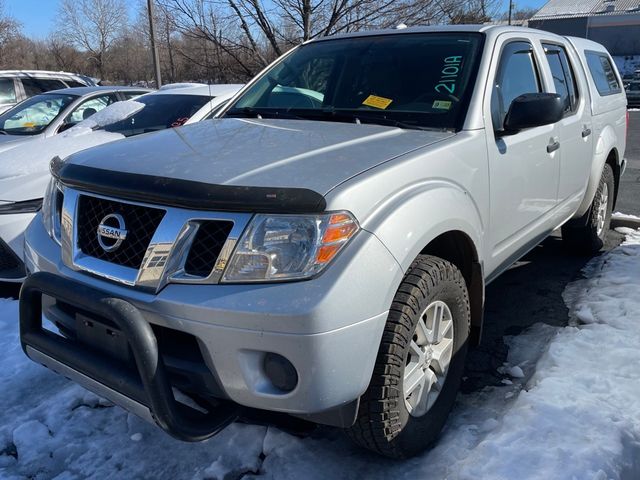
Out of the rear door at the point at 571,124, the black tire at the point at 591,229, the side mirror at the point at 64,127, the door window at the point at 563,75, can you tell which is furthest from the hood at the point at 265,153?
the side mirror at the point at 64,127

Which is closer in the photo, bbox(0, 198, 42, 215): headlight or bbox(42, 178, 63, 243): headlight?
bbox(42, 178, 63, 243): headlight

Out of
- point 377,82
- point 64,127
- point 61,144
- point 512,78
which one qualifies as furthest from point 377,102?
point 64,127

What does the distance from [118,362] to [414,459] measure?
4.20 feet

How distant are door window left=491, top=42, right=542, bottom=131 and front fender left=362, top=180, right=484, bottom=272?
0.67 m

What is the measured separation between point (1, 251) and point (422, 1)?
9.06 m

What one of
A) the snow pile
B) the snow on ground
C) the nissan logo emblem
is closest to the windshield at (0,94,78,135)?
the snow pile

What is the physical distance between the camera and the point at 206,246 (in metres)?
2.03

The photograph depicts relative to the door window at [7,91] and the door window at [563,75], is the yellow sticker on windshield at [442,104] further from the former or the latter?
the door window at [7,91]

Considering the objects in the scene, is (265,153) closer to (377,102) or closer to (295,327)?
(295,327)

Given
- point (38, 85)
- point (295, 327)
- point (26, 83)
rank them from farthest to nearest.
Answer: point (38, 85) < point (26, 83) < point (295, 327)

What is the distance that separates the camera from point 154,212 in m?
2.12

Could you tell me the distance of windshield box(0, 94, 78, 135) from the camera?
6805mm

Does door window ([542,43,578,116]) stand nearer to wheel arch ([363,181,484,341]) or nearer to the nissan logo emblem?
wheel arch ([363,181,484,341])

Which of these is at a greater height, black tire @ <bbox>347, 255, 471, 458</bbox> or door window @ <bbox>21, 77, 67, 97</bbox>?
door window @ <bbox>21, 77, 67, 97</bbox>
